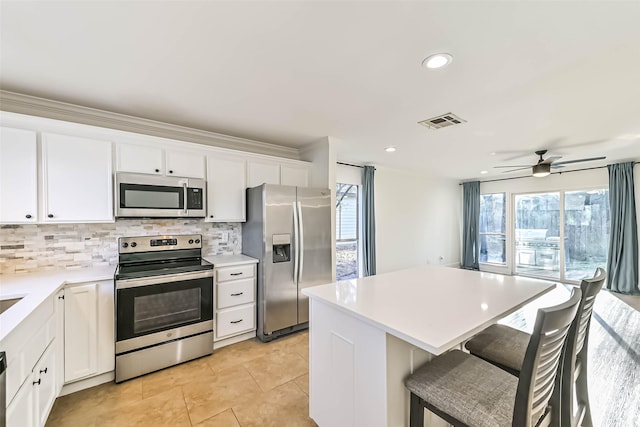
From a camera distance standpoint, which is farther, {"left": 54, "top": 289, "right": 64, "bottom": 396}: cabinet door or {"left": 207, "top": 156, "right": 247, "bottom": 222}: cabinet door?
{"left": 207, "top": 156, "right": 247, "bottom": 222}: cabinet door

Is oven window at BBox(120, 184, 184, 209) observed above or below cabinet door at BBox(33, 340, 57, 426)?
above

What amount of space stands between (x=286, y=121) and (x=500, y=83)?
1.92 metres

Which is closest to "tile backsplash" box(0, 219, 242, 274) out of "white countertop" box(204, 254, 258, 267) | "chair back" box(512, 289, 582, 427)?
"white countertop" box(204, 254, 258, 267)

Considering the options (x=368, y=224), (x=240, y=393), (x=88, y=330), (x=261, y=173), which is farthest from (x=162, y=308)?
(x=368, y=224)

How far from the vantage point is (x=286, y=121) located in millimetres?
2842

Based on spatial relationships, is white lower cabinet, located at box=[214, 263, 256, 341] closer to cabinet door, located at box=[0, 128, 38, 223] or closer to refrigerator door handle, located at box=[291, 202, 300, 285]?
refrigerator door handle, located at box=[291, 202, 300, 285]

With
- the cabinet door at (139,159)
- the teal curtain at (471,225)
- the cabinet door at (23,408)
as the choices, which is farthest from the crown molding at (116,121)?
the teal curtain at (471,225)

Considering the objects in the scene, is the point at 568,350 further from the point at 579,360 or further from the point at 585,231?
the point at 585,231

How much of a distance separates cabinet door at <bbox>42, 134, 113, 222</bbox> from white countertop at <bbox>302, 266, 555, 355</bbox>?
2.12m

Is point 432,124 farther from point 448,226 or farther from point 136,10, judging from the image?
point 448,226

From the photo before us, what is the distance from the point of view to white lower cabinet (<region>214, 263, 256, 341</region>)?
9.27 ft

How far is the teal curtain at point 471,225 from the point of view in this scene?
6.88m

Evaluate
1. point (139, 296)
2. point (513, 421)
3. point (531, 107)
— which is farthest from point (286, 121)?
point (513, 421)

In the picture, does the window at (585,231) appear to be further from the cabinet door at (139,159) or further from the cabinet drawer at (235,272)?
the cabinet door at (139,159)
